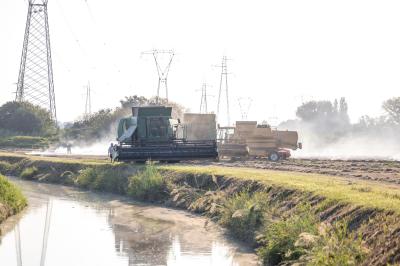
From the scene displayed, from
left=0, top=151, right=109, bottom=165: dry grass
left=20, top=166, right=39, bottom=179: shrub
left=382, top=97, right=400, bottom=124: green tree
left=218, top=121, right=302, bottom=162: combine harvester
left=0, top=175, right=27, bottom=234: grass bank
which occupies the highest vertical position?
left=382, top=97, right=400, bottom=124: green tree

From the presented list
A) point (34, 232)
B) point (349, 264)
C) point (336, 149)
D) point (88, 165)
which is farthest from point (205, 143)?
point (336, 149)

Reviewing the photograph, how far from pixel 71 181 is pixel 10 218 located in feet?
60.7

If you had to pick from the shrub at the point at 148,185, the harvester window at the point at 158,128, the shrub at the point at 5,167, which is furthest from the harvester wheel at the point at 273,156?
the shrub at the point at 5,167

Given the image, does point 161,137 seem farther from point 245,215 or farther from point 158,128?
point 245,215

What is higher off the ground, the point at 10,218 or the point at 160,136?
the point at 160,136

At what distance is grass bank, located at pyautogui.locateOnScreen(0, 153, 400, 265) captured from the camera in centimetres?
1708

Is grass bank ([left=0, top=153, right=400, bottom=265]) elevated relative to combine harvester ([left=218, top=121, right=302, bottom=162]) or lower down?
lower down

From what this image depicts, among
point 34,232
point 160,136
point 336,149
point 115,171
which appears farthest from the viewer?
point 336,149

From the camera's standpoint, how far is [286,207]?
25.6m

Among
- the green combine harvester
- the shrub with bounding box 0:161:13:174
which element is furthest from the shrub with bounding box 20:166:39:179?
→ the green combine harvester

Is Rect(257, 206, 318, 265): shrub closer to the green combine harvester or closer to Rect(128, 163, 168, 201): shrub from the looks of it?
Rect(128, 163, 168, 201): shrub

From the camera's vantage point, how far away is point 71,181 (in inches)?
2048

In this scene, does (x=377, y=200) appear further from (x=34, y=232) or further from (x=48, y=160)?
(x=48, y=160)

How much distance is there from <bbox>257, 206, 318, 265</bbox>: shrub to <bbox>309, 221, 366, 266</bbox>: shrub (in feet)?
5.01
